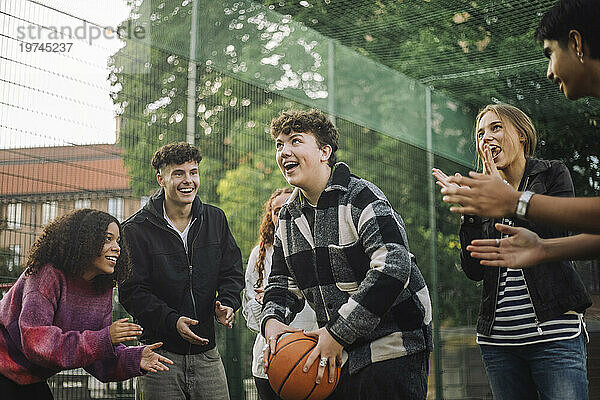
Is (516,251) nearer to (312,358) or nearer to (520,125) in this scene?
(312,358)

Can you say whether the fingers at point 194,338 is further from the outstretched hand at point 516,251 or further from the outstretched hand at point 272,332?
the outstretched hand at point 516,251

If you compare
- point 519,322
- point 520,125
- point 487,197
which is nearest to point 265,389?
point 519,322

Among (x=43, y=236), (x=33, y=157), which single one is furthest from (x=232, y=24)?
(x=43, y=236)

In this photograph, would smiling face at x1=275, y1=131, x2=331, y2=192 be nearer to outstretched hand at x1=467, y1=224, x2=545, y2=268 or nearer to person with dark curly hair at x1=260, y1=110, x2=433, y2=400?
person with dark curly hair at x1=260, y1=110, x2=433, y2=400

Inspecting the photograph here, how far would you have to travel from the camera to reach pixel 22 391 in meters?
3.60

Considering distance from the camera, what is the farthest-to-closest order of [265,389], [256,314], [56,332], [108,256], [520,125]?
[256,314], [265,389], [108,256], [520,125], [56,332]

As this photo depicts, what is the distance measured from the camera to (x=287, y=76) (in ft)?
20.6

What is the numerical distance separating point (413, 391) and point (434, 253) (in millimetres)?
5170

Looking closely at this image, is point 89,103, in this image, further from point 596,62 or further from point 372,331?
point 596,62

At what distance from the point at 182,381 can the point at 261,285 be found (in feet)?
3.21

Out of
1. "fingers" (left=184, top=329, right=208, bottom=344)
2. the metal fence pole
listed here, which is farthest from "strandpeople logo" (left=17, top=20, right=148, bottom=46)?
the metal fence pole

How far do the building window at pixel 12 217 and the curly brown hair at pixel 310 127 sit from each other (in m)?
1.45

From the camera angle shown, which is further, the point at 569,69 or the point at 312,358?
the point at 312,358

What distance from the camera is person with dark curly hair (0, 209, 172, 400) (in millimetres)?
3551
